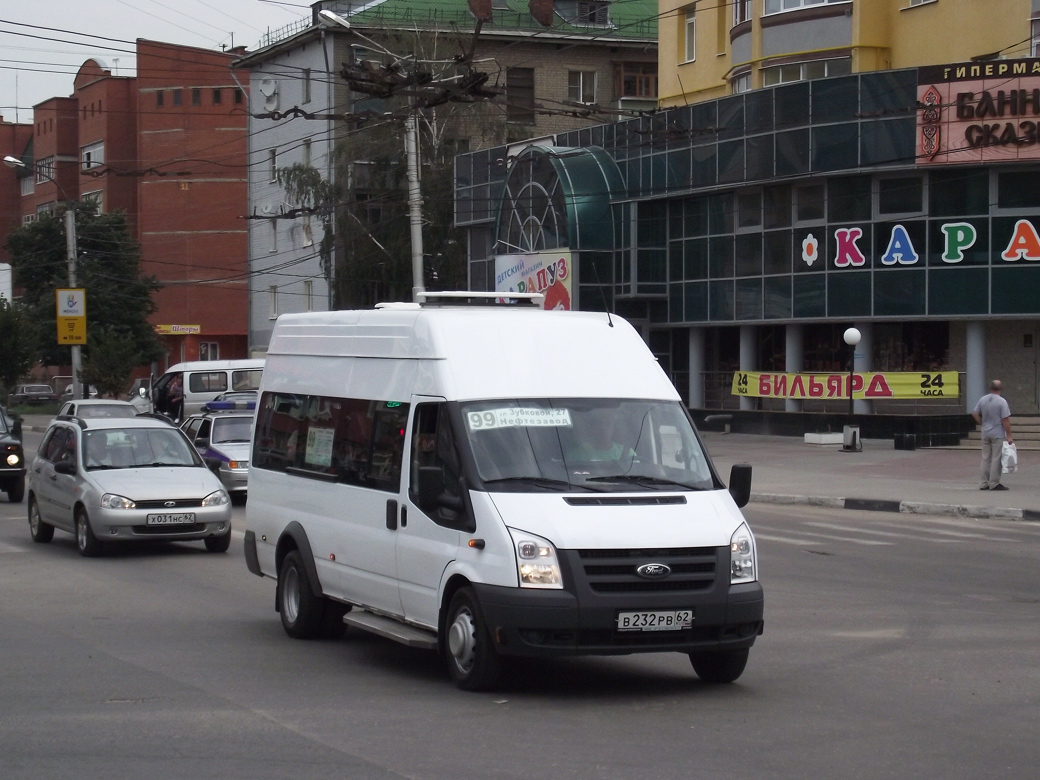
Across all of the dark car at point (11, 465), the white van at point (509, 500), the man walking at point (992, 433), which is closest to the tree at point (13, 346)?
the dark car at point (11, 465)

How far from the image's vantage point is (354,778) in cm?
627

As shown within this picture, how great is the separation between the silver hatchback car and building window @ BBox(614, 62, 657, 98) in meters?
48.6

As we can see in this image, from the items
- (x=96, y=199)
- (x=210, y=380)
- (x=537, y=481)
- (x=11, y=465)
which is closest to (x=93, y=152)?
(x=96, y=199)

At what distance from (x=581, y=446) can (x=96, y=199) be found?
71.7 m

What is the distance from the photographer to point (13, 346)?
192 feet

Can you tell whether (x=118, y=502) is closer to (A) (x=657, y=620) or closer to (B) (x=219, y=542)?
(B) (x=219, y=542)

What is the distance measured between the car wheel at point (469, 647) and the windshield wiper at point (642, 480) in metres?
1.00

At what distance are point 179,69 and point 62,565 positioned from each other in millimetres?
67081

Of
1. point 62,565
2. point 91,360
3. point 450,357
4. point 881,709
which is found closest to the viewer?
point 881,709

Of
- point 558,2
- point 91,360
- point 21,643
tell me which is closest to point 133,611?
point 21,643

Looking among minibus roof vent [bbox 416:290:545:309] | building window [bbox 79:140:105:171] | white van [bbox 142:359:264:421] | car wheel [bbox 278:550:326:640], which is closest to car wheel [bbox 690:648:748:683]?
minibus roof vent [bbox 416:290:545:309]

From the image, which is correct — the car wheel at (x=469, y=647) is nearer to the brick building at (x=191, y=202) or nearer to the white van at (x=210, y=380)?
the white van at (x=210, y=380)

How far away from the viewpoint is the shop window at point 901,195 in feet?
115

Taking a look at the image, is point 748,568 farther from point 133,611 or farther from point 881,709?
point 133,611
